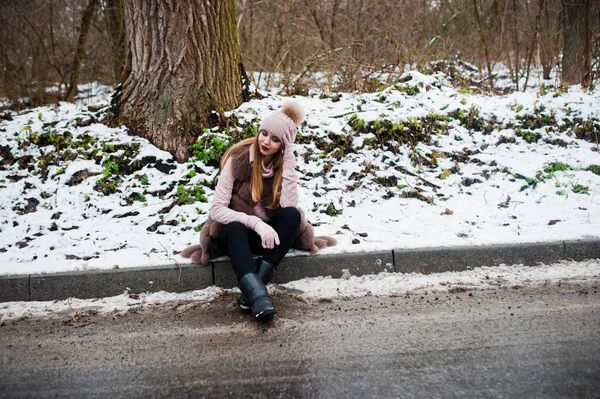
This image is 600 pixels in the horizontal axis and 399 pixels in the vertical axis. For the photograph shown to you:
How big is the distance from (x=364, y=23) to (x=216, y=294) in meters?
7.96

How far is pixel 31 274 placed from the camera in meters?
4.02

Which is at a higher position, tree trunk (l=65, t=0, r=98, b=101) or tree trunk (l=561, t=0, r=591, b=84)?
tree trunk (l=65, t=0, r=98, b=101)

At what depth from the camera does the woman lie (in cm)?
379

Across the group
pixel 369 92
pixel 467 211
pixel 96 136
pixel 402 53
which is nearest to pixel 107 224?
pixel 96 136

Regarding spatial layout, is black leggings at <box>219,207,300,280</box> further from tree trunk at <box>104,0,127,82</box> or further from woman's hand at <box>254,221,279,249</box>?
tree trunk at <box>104,0,127,82</box>

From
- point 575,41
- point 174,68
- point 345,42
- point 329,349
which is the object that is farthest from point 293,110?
point 575,41

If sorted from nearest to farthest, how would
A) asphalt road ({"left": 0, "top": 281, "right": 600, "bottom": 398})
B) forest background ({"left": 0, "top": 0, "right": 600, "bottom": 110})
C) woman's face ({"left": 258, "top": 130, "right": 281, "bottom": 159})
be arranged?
1. asphalt road ({"left": 0, "top": 281, "right": 600, "bottom": 398})
2. woman's face ({"left": 258, "top": 130, "right": 281, "bottom": 159})
3. forest background ({"left": 0, "top": 0, "right": 600, "bottom": 110})

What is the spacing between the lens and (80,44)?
11.6m

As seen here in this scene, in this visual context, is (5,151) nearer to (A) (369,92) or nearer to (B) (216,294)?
(B) (216,294)

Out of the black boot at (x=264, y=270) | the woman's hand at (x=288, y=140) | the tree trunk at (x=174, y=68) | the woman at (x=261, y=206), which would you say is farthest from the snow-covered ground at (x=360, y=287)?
the tree trunk at (x=174, y=68)

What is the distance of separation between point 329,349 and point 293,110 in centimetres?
191

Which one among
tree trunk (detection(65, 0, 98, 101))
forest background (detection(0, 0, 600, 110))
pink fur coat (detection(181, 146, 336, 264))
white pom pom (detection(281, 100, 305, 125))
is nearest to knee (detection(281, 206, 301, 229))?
pink fur coat (detection(181, 146, 336, 264))

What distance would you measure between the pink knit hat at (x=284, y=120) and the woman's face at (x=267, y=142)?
0.04 meters

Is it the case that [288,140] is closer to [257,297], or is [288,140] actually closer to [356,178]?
[257,297]
